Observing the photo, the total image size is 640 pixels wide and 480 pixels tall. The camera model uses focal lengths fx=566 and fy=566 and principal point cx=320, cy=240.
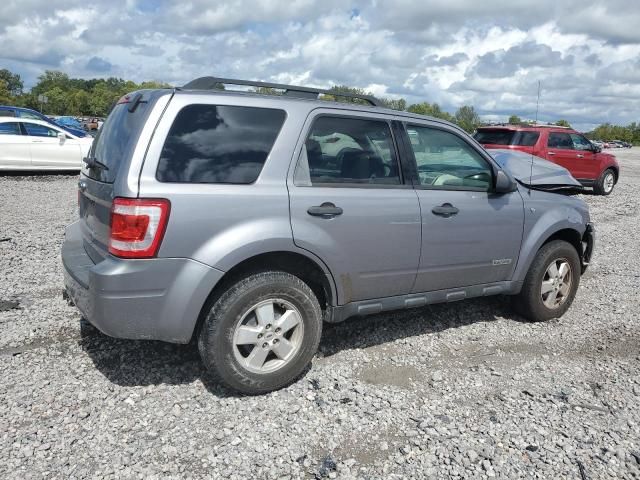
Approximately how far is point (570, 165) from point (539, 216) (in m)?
11.4

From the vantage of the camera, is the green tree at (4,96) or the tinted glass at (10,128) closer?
the tinted glass at (10,128)

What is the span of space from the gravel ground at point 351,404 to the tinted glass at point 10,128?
31.9 feet

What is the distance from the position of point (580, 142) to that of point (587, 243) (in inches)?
439

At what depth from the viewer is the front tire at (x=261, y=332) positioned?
3.37m

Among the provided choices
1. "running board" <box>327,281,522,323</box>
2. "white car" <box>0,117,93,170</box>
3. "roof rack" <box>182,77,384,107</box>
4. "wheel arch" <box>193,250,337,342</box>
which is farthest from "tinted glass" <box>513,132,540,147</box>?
"wheel arch" <box>193,250,337,342</box>

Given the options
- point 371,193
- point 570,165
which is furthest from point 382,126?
point 570,165

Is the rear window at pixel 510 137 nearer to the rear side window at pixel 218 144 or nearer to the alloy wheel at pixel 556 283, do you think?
the alloy wheel at pixel 556 283

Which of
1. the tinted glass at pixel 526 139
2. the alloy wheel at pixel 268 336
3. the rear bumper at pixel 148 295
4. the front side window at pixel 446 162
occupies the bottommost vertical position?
the alloy wheel at pixel 268 336

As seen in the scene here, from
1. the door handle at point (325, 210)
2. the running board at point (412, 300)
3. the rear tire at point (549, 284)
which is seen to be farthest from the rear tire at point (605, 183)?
the door handle at point (325, 210)

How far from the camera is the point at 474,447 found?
315 centimetres

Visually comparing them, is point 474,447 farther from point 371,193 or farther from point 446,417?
point 371,193

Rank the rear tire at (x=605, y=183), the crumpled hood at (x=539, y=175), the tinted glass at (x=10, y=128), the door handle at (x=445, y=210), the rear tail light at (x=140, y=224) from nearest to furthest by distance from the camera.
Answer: the rear tail light at (x=140, y=224), the door handle at (x=445, y=210), the crumpled hood at (x=539, y=175), the tinted glass at (x=10, y=128), the rear tire at (x=605, y=183)

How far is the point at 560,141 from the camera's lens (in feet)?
48.5

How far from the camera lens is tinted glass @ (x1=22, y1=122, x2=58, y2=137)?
1381 centimetres
